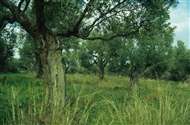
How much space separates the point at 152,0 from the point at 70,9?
4908 millimetres

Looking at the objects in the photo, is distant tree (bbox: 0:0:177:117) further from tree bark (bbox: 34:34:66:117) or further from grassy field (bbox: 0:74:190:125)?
grassy field (bbox: 0:74:190:125)

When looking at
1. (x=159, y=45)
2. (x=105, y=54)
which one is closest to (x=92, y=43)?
(x=105, y=54)

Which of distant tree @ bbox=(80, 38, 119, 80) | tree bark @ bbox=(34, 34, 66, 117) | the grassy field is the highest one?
distant tree @ bbox=(80, 38, 119, 80)

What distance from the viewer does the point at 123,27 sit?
→ 14164 millimetres

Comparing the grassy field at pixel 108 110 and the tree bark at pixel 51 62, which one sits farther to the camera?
the tree bark at pixel 51 62

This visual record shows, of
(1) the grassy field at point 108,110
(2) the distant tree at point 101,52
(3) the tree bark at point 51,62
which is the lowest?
(1) the grassy field at point 108,110

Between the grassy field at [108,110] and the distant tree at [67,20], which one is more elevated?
the distant tree at [67,20]

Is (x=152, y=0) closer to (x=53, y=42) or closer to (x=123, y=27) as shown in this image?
(x=123, y=27)

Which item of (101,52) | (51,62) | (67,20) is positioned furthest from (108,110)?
(101,52)

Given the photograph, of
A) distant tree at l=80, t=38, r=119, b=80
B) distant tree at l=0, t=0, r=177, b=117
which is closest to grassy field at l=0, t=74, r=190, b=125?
distant tree at l=0, t=0, r=177, b=117

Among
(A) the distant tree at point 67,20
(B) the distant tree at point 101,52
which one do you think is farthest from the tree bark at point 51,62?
(B) the distant tree at point 101,52

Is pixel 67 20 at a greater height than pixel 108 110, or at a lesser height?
greater

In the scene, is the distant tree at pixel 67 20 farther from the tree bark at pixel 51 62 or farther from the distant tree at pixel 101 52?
the distant tree at pixel 101 52

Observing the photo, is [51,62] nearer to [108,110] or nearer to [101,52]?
[108,110]
